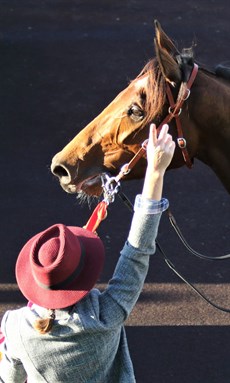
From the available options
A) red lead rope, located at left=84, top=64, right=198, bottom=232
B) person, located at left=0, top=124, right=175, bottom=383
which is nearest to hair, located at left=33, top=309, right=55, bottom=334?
person, located at left=0, top=124, right=175, bottom=383

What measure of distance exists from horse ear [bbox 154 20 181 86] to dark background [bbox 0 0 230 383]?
→ 2289 millimetres

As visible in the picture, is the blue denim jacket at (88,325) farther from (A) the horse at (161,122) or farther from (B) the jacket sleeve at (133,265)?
(A) the horse at (161,122)

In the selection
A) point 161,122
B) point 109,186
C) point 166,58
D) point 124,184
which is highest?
point 166,58

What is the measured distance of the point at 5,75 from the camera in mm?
8141

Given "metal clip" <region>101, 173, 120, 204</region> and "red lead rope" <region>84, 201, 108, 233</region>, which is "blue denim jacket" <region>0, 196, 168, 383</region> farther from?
"metal clip" <region>101, 173, 120, 204</region>

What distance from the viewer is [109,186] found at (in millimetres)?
3129

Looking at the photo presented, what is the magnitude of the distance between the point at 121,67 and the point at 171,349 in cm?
465

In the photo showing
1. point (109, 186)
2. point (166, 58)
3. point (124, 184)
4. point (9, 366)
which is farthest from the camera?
point (124, 184)

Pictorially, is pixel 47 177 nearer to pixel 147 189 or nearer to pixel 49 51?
pixel 49 51

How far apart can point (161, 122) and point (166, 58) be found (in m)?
0.30

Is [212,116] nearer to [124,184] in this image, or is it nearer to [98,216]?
[98,216]

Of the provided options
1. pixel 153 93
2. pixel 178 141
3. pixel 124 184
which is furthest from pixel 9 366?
pixel 124 184

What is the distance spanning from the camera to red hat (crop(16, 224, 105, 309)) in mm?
2154

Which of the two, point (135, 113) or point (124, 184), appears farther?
point (124, 184)
